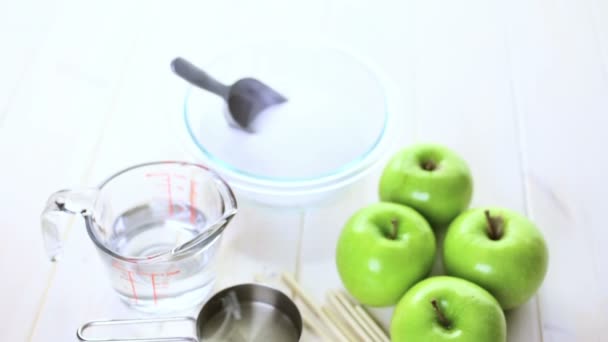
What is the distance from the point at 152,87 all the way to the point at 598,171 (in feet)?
1.91

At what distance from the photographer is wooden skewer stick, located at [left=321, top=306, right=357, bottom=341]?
2.58ft

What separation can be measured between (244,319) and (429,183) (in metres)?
0.23

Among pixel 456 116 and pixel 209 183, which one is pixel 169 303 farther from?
pixel 456 116

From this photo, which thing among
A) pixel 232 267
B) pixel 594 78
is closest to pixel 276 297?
pixel 232 267

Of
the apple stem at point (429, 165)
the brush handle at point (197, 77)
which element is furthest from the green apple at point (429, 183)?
the brush handle at point (197, 77)

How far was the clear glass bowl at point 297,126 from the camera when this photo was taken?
34.1 inches

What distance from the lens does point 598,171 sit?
3.22ft

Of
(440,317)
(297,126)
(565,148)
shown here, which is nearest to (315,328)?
(440,317)

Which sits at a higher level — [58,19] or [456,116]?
[58,19]

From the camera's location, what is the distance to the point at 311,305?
0.80 metres

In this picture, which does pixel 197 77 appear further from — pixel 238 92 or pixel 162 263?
pixel 162 263

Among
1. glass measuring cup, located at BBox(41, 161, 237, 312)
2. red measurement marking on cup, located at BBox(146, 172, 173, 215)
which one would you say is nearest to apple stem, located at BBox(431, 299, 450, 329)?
glass measuring cup, located at BBox(41, 161, 237, 312)

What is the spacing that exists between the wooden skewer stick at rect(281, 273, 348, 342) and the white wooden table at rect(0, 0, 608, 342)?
0.07ft

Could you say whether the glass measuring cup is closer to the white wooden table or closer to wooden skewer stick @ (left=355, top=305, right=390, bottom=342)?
the white wooden table
